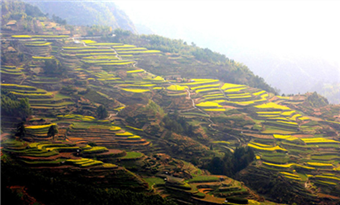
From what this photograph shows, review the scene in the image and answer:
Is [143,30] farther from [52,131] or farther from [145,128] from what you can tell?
[52,131]

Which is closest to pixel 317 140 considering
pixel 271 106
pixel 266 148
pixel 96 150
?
pixel 266 148

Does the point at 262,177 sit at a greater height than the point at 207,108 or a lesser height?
lesser

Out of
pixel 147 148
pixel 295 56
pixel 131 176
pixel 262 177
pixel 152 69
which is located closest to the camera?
pixel 131 176

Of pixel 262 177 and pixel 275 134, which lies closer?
pixel 262 177

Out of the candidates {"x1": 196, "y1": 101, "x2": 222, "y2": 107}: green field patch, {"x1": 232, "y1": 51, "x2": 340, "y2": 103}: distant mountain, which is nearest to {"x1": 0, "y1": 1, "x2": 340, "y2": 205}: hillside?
{"x1": 196, "y1": 101, "x2": 222, "y2": 107}: green field patch

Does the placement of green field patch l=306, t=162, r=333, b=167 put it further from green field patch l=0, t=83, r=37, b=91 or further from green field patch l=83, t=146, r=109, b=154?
green field patch l=0, t=83, r=37, b=91

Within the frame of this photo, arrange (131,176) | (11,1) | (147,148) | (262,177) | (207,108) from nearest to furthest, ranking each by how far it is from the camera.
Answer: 1. (131,176)
2. (262,177)
3. (147,148)
4. (207,108)
5. (11,1)

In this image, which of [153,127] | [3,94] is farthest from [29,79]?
[153,127]

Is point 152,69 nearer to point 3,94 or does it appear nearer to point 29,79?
point 29,79
